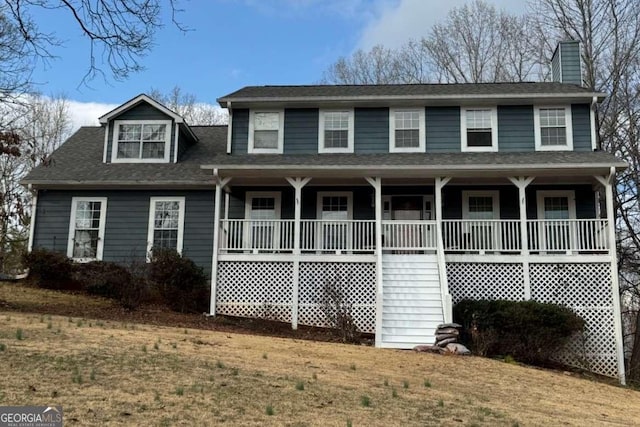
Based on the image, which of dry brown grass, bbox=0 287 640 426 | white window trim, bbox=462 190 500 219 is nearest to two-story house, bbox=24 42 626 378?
white window trim, bbox=462 190 500 219

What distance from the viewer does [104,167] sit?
16891 millimetres

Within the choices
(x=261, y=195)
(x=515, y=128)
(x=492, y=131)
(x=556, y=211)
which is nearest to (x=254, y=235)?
(x=261, y=195)

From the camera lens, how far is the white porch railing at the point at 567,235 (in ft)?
44.3

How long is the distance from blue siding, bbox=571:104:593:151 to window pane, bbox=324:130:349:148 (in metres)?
6.28

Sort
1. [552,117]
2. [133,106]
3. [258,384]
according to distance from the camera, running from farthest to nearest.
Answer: [133,106], [552,117], [258,384]

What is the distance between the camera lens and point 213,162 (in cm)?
1455

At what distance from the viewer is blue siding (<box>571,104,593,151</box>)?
1527cm

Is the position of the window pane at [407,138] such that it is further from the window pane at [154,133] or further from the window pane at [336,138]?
the window pane at [154,133]

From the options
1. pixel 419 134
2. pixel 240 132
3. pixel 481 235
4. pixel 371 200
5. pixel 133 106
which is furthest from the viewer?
pixel 133 106

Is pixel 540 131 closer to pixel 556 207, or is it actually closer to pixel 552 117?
pixel 552 117

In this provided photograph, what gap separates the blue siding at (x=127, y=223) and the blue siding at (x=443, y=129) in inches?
257

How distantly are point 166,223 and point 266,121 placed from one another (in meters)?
4.18

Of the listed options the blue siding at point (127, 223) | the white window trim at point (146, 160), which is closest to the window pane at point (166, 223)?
the blue siding at point (127, 223)

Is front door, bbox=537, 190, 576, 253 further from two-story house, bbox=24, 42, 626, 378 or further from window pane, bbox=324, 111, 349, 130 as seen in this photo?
window pane, bbox=324, 111, 349, 130
